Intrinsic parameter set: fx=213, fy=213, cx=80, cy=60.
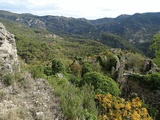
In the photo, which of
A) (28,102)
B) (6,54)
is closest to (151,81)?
(6,54)

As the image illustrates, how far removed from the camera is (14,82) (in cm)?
627

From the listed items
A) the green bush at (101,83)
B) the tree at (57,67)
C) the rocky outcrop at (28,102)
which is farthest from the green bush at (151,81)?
the tree at (57,67)

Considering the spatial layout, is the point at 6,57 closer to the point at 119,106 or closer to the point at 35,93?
the point at 35,93

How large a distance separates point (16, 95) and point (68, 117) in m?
1.59

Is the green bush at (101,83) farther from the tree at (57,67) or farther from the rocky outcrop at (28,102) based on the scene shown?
the tree at (57,67)

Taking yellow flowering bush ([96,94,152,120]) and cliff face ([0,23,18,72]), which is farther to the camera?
yellow flowering bush ([96,94,152,120])

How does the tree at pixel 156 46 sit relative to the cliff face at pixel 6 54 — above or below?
below

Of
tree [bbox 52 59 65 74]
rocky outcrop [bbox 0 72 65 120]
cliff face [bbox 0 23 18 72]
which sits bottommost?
tree [bbox 52 59 65 74]

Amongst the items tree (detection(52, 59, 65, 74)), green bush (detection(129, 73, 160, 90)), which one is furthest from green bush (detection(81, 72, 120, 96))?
tree (detection(52, 59, 65, 74))

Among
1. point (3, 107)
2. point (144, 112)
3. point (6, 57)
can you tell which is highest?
point (6, 57)

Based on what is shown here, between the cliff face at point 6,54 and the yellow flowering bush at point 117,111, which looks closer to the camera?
the cliff face at point 6,54

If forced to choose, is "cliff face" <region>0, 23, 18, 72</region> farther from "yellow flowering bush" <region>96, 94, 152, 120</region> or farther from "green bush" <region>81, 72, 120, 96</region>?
"green bush" <region>81, 72, 120, 96</region>

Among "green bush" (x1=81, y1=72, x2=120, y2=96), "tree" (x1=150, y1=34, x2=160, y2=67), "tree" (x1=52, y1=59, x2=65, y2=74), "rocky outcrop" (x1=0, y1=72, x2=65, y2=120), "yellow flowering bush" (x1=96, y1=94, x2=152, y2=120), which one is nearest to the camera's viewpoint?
"rocky outcrop" (x1=0, y1=72, x2=65, y2=120)

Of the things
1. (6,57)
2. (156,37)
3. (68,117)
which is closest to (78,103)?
(68,117)
